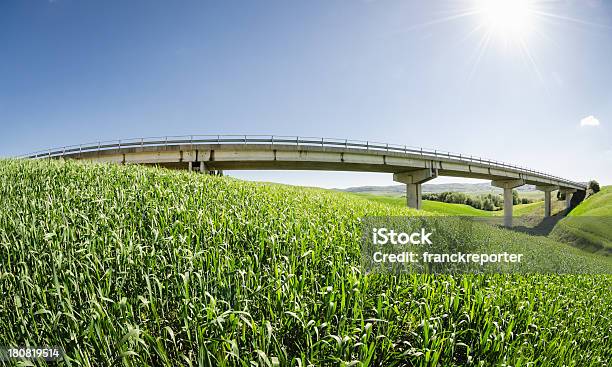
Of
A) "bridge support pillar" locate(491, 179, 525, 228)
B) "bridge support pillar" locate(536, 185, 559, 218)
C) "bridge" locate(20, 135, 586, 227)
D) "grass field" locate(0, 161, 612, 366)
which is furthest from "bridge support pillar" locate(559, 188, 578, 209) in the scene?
"grass field" locate(0, 161, 612, 366)

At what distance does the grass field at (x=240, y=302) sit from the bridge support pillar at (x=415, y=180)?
2985 cm

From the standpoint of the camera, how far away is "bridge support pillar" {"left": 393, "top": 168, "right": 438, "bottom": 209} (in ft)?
114

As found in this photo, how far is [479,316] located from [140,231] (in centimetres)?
496

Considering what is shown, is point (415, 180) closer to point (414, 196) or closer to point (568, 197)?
point (414, 196)

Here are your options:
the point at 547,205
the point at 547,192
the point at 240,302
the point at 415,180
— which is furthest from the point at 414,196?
the point at 547,205

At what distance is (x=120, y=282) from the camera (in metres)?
3.04

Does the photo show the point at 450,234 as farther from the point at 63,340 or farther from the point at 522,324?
the point at 63,340

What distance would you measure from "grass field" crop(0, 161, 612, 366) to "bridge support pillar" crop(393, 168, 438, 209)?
29.8 m

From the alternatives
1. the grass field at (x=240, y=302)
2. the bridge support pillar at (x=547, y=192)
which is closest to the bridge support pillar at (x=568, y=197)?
the bridge support pillar at (x=547, y=192)

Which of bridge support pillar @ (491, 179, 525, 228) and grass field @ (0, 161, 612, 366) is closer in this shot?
grass field @ (0, 161, 612, 366)

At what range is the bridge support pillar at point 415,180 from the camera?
3462 cm

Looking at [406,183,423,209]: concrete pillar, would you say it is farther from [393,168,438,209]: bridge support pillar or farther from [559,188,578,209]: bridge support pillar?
[559,188,578,209]: bridge support pillar

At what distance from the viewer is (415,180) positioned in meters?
35.1

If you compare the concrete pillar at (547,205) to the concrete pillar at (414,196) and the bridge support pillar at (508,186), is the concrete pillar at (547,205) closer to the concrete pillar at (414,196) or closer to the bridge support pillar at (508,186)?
the bridge support pillar at (508,186)
